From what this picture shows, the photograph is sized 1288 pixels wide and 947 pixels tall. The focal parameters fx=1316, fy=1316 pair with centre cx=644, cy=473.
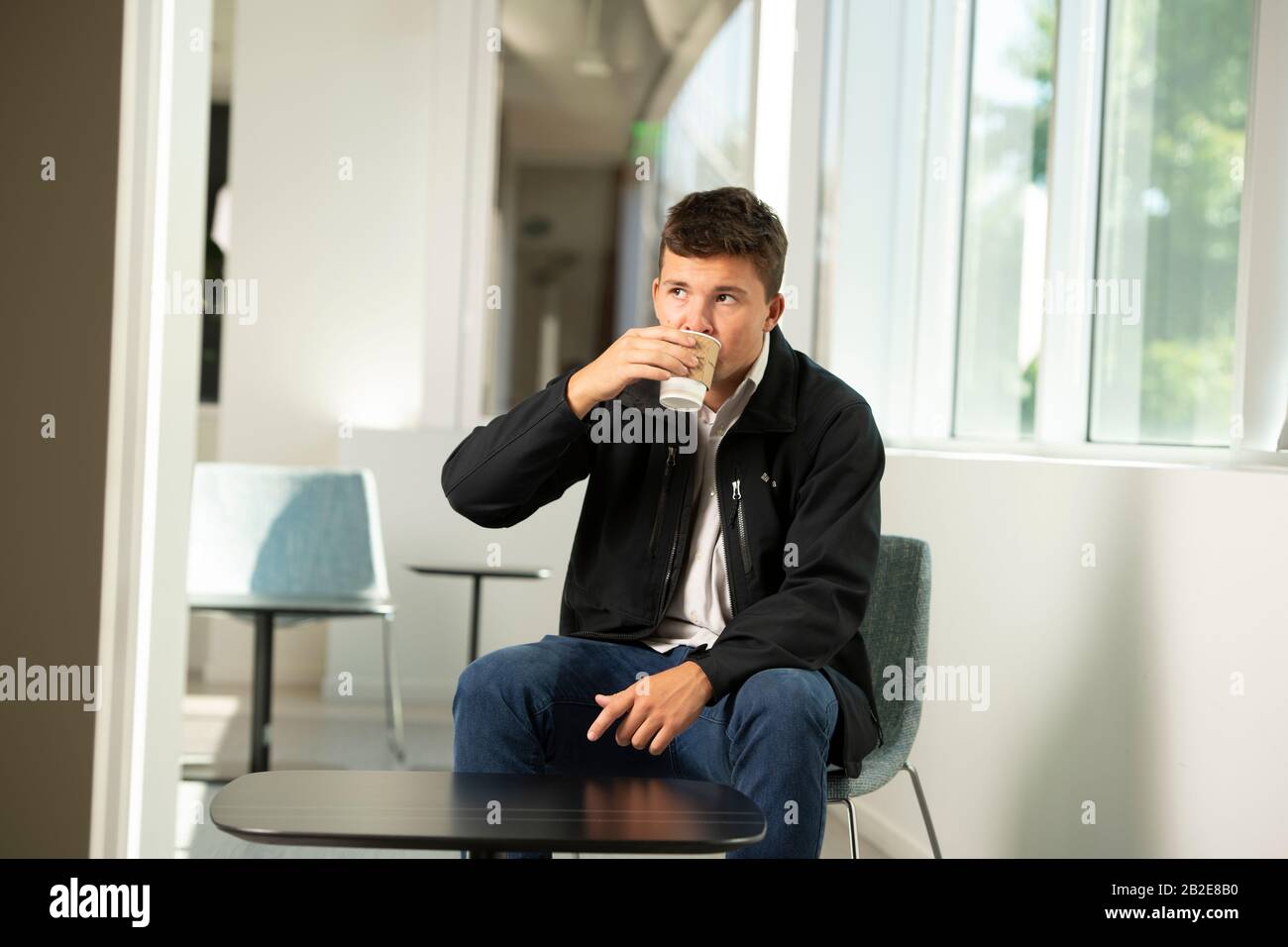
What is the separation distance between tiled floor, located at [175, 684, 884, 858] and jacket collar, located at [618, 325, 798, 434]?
1.52 metres

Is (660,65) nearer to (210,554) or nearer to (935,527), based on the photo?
(210,554)

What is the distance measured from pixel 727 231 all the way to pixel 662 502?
41cm

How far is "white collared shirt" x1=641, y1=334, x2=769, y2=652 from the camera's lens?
195cm

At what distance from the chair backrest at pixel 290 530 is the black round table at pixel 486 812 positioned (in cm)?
283

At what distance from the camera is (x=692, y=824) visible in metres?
1.29

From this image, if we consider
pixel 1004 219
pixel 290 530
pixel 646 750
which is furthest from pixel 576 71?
pixel 646 750

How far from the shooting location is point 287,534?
4.30m

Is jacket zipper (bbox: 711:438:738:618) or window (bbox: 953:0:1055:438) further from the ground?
window (bbox: 953:0:1055:438)

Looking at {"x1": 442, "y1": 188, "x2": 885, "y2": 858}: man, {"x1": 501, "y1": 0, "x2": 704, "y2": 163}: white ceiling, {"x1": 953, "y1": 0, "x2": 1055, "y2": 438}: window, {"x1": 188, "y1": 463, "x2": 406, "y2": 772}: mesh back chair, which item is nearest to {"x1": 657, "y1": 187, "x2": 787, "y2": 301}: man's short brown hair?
{"x1": 442, "y1": 188, "x2": 885, "y2": 858}: man

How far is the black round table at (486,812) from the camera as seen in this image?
3.95 feet

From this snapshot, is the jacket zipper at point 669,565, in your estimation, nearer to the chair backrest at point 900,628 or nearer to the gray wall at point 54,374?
the chair backrest at point 900,628

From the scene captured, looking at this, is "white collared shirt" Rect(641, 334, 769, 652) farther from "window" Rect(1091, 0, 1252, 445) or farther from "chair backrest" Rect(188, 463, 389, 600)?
"chair backrest" Rect(188, 463, 389, 600)
